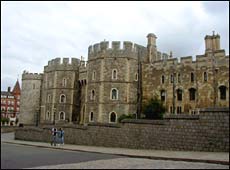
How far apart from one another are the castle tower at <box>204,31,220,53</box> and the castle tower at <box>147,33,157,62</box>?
6.91 m

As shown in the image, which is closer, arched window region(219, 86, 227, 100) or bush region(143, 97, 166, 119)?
arched window region(219, 86, 227, 100)

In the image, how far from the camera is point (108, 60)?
3294 cm

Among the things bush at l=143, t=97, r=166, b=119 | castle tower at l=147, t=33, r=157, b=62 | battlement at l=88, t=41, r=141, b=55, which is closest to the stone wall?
bush at l=143, t=97, r=166, b=119

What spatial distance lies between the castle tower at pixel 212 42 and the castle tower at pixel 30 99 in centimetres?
2867

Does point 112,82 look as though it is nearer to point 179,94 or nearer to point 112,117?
point 112,117

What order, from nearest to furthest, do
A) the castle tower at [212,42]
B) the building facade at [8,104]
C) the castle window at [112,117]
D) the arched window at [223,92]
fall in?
the building facade at [8,104] < the arched window at [223,92] < the castle tower at [212,42] < the castle window at [112,117]

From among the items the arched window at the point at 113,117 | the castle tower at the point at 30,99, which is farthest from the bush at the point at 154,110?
the castle tower at the point at 30,99

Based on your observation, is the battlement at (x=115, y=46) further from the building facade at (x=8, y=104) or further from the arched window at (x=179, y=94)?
the building facade at (x=8, y=104)

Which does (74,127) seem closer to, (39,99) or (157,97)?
(157,97)

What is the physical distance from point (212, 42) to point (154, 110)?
32.2ft

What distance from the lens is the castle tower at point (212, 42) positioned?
103 feet

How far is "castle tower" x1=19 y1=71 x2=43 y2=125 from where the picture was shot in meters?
48.3

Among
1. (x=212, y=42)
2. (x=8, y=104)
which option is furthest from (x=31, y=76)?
(x=8, y=104)

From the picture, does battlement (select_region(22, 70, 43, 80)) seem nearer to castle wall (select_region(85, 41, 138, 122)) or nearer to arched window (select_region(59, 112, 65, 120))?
arched window (select_region(59, 112, 65, 120))
